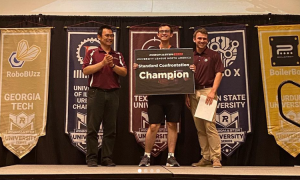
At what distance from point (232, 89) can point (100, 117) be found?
6.23 feet

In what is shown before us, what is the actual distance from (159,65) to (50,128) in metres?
1.82

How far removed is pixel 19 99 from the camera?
16.0ft

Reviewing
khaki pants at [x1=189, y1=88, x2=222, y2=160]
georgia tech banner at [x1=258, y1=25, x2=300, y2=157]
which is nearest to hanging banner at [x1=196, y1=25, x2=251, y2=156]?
georgia tech banner at [x1=258, y1=25, x2=300, y2=157]

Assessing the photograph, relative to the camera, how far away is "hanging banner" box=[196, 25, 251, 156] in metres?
4.80

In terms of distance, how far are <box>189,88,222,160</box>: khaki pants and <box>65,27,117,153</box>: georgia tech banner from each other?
55.2 inches

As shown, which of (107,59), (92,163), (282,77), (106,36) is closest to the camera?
(107,59)

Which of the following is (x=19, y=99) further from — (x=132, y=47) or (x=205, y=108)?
(x=205, y=108)

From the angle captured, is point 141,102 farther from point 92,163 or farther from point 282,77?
point 282,77

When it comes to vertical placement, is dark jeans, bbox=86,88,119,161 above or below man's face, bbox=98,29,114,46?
below

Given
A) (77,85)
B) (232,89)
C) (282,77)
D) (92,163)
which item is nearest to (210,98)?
(232,89)

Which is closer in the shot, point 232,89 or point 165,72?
point 165,72

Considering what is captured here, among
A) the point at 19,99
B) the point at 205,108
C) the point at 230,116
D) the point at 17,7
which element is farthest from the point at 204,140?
the point at 17,7

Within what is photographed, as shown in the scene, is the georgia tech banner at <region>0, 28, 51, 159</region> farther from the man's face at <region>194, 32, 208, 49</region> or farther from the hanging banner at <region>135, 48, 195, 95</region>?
the man's face at <region>194, 32, 208, 49</region>

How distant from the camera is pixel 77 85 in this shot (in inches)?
192
